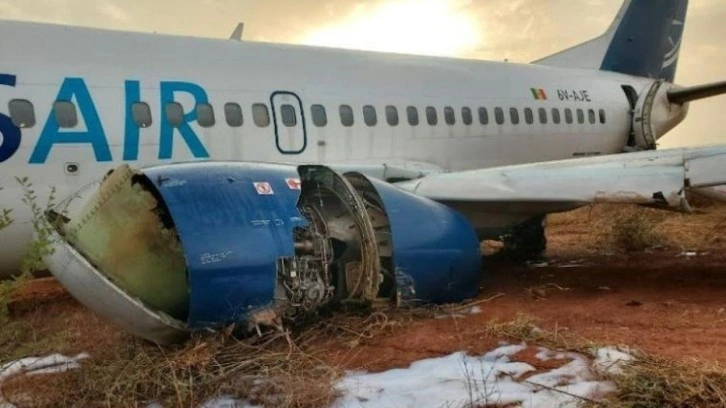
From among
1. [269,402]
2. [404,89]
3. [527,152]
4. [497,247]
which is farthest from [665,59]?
[269,402]

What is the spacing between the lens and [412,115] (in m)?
10.1

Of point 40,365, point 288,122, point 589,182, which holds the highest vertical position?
point 288,122

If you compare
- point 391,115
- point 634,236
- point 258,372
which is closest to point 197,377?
point 258,372

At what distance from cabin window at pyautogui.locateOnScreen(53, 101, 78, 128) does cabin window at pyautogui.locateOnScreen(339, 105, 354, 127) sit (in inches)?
133

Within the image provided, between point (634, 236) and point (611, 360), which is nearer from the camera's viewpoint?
point (611, 360)

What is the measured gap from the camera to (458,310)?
6152 millimetres

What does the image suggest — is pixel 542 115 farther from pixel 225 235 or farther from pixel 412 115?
pixel 225 235

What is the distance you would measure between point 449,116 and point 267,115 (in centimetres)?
328

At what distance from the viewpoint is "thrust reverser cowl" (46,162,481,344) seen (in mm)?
4578

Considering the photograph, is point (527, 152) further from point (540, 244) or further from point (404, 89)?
point (404, 89)

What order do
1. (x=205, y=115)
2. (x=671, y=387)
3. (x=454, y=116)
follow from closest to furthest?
1. (x=671, y=387)
2. (x=205, y=115)
3. (x=454, y=116)

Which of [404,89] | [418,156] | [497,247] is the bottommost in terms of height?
[497,247]

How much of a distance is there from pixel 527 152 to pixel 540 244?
7.41 feet

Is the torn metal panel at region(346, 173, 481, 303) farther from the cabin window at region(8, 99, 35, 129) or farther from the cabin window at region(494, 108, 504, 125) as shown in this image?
the cabin window at region(494, 108, 504, 125)
